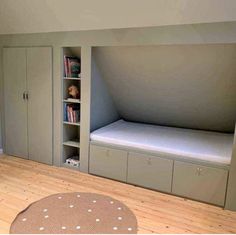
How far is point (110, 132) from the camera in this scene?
323 cm

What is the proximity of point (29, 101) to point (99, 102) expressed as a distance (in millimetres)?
989

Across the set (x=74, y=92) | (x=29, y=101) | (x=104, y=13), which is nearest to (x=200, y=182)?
(x=74, y=92)

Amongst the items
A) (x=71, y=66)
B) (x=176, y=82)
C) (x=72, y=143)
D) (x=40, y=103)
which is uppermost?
(x=71, y=66)

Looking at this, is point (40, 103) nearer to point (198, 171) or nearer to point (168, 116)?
point (168, 116)

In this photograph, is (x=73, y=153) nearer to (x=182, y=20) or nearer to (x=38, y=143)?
(x=38, y=143)

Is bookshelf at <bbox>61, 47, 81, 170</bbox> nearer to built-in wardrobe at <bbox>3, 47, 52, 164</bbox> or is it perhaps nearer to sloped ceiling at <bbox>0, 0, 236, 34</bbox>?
built-in wardrobe at <bbox>3, 47, 52, 164</bbox>

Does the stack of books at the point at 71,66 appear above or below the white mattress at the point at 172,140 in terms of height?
above

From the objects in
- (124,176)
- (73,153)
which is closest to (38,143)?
(73,153)

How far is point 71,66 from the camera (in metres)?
3.19

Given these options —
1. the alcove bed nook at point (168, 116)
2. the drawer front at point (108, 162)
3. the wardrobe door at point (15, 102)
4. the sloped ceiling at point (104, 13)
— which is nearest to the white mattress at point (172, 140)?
the alcove bed nook at point (168, 116)

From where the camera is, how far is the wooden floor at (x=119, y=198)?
2199 millimetres

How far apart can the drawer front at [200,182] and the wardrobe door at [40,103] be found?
70.6 inches

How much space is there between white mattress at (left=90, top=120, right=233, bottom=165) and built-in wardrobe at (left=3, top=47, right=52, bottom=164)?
80 centimetres

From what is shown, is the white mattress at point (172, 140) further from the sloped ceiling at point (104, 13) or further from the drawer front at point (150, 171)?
the sloped ceiling at point (104, 13)
